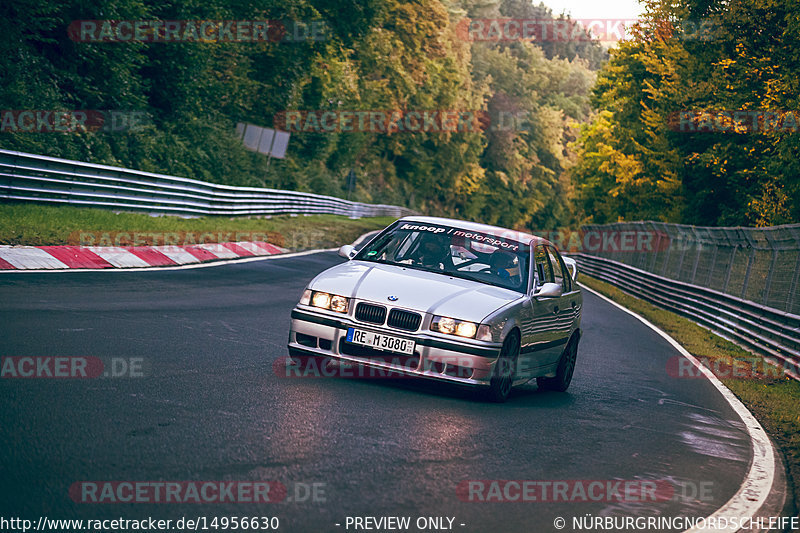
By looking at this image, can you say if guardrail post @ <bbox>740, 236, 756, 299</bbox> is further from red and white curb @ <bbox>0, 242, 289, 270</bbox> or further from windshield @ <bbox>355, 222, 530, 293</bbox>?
windshield @ <bbox>355, 222, 530, 293</bbox>

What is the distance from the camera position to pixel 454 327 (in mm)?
7941

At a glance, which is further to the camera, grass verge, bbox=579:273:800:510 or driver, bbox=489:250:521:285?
driver, bbox=489:250:521:285

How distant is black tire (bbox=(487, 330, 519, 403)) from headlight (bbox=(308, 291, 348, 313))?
136 cm

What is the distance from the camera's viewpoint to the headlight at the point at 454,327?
26.0 feet

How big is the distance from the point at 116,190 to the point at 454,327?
15.5 m

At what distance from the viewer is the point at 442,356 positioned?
7879mm

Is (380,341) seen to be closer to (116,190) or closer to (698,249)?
(116,190)

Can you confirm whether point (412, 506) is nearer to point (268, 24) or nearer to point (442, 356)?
point (442, 356)

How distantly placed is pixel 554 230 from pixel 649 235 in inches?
3124

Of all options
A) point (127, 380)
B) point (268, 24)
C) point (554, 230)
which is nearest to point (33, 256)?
point (127, 380)

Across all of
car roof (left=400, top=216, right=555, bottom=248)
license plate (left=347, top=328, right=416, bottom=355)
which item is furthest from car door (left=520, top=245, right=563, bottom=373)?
license plate (left=347, top=328, right=416, bottom=355)

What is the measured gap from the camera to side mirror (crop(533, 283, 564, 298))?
891 cm

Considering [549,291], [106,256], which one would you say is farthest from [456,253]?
[106,256]

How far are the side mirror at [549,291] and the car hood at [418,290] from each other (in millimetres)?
229
